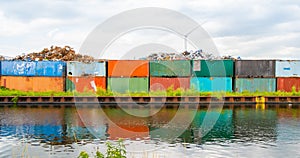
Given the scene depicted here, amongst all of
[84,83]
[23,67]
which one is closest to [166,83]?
[84,83]

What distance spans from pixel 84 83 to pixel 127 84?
15.3ft

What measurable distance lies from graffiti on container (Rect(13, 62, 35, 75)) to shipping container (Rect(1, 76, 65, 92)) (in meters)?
0.67

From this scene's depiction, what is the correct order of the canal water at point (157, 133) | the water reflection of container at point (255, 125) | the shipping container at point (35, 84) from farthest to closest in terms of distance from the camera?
the shipping container at point (35, 84)
the water reflection of container at point (255, 125)
the canal water at point (157, 133)

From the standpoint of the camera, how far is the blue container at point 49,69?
40.2 metres

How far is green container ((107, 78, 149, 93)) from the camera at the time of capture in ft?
130

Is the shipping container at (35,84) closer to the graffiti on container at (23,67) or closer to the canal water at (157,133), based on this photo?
the graffiti on container at (23,67)

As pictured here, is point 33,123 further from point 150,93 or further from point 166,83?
point 166,83

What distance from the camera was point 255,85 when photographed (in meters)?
40.1

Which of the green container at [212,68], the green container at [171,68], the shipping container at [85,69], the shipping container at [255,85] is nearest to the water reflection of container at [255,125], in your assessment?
the shipping container at [255,85]

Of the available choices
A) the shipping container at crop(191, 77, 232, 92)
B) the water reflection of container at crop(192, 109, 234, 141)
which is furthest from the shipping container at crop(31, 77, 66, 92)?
the water reflection of container at crop(192, 109, 234, 141)

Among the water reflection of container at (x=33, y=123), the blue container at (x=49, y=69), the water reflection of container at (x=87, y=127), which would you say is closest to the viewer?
the water reflection of container at (x=87, y=127)

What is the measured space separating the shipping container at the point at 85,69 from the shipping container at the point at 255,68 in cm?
1469

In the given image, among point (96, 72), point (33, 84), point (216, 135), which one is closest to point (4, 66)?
point (33, 84)

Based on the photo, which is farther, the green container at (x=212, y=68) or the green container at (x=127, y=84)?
the green container at (x=212, y=68)
